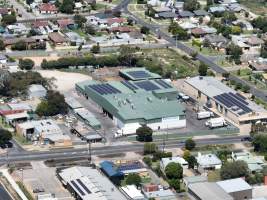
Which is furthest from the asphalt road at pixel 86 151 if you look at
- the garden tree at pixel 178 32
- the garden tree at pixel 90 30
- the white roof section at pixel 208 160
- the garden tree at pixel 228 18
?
the garden tree at pixel 228 18

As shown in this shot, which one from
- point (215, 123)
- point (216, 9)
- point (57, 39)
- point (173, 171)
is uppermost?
point (173, 171)

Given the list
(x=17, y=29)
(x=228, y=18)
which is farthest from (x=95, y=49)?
(x=228, y=18)

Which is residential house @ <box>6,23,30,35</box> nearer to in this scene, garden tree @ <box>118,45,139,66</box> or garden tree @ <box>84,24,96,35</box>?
garden tree @ <box>84,24,96,35</box>

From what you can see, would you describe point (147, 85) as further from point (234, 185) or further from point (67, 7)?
point (67, 7)

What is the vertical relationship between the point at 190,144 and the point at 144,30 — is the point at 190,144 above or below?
above

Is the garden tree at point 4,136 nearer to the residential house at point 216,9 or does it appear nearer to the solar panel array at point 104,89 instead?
the solar panel array at point 104,89

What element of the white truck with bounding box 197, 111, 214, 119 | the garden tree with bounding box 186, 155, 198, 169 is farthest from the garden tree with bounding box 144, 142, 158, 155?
the white truck with bounding box 197, 111, 214, 119
